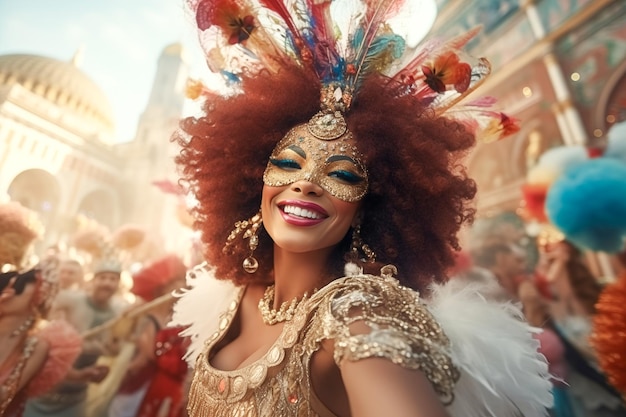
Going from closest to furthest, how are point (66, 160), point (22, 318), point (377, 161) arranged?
point (377, 161) < point (22, 318) < point (66, 160)

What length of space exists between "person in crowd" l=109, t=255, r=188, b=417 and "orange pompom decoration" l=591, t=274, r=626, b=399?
95.1 inches

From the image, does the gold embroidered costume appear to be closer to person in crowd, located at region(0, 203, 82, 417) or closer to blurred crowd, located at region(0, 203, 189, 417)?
blurred crowd, located at region(0, 203, 189, 417)

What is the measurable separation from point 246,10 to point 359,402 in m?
1.16

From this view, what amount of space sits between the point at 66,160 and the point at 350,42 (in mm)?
4060

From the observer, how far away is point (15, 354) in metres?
1.76

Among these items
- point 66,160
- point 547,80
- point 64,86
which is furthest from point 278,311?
point 64,86

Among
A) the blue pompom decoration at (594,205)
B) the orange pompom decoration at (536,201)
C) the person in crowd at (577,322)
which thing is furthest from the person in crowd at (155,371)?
the orange pompom decoration at (536,201)

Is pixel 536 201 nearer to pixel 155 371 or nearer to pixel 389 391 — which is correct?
pixel 389 391

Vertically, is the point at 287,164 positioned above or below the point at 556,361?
above

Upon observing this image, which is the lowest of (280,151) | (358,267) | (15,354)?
(15,354)

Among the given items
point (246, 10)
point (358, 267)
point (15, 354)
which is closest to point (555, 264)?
point (358, 267)

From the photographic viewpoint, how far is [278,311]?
1077 millimetres

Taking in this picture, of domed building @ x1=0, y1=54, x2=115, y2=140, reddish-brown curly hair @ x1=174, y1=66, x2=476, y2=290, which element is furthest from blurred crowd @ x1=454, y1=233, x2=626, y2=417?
domed building @ x1=0, y1=54, x2=115, y2=140

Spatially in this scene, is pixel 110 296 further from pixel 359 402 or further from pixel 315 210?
pixel 359 402
